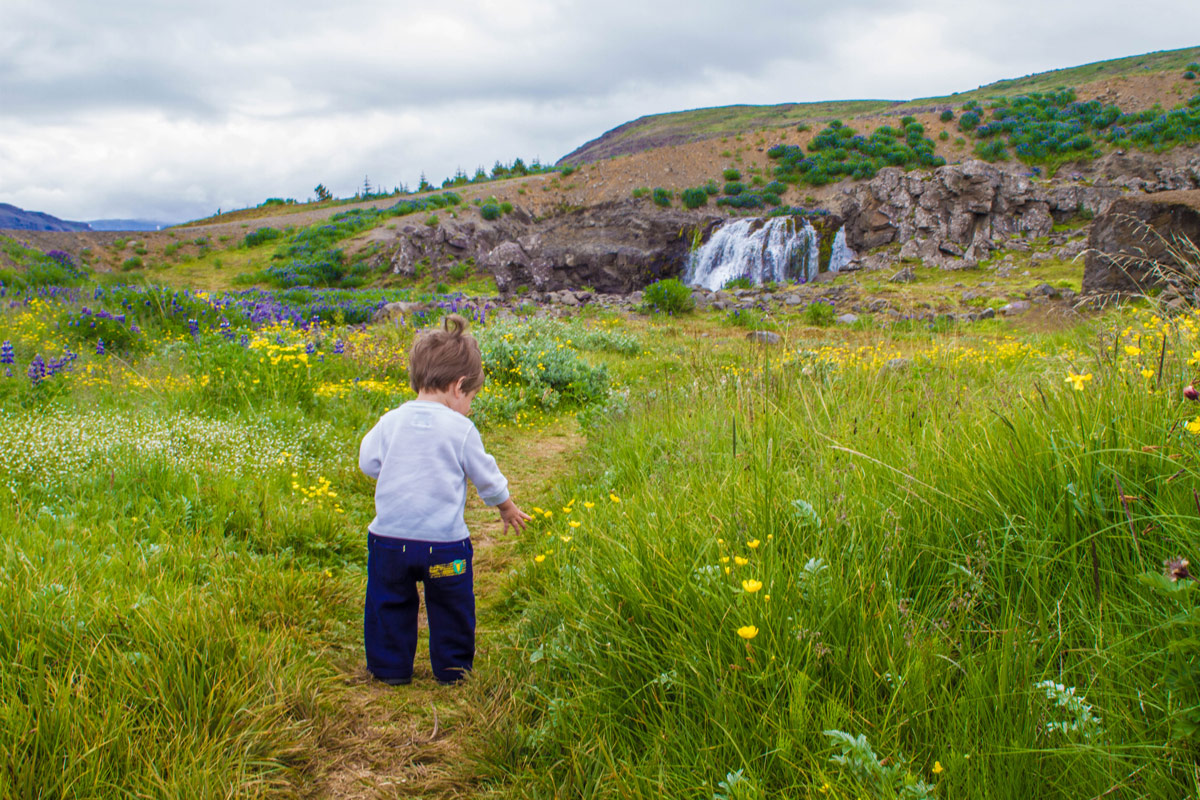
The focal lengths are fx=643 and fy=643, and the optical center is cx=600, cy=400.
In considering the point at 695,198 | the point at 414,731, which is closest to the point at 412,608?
the point at 414,731

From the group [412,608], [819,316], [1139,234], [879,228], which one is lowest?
[412,608]

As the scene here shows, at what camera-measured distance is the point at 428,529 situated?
2.63 m

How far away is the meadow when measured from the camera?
1.47 m

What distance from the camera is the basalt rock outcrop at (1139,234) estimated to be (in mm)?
12461

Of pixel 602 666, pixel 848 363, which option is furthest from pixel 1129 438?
pixel 848 363

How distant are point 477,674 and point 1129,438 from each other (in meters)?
2.36

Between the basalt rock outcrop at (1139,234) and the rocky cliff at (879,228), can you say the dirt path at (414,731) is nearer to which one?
the basalt rock outcrop at (1139,234)

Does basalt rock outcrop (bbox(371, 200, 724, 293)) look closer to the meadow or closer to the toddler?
the meadow

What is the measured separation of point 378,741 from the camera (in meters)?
2.17

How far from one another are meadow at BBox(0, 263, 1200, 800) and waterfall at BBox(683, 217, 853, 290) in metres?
24.6

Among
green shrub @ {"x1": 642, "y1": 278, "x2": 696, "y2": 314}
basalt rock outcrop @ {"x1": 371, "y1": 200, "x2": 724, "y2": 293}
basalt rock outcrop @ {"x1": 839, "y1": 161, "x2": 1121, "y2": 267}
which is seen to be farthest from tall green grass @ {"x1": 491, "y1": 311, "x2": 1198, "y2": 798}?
basalt rock outcrop @ {"x1": 839, "y1": 161, "x2": 1121, "y2": 267}

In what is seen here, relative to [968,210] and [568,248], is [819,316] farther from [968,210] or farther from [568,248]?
[968,210]

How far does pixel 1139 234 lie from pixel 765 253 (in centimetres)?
1510

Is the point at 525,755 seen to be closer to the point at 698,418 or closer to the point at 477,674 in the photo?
the point at 477,674
